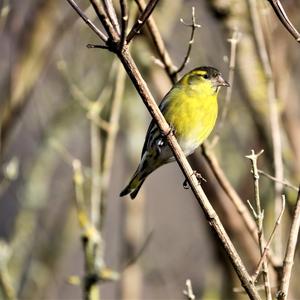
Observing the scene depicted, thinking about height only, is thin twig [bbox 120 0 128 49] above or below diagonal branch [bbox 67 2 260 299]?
above

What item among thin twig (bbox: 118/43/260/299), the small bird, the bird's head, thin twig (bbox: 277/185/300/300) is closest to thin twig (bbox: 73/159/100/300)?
the small bird

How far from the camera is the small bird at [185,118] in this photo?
394 cm

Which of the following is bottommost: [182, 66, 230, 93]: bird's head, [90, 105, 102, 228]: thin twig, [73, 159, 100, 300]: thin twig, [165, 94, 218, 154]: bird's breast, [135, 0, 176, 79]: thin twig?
[73, 159, 100, 300]: thin twig

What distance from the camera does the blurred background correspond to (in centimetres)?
453

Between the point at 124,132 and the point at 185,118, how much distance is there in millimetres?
2078

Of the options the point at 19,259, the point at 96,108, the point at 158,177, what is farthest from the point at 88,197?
the point at 158,177

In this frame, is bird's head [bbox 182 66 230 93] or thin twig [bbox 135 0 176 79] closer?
thin twig [bbox 135 0 176 79]

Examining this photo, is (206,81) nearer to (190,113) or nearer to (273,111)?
(190,113)

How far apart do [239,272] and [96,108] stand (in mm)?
2043

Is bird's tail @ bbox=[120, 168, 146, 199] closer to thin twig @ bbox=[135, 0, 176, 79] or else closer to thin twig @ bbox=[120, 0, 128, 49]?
thin twig @ bbox=[135, 0, 176, 79]

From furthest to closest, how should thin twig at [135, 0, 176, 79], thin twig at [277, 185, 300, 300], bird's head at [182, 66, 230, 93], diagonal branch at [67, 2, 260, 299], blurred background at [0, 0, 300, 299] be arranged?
blurred background at [0, 0, 300, 299] < bird's head at [182, 66, 230, 93] < thin twig at [135, 0, 176, 79] < thin twig at [277, 185, 300, 300] < diagonal branch at [67, 2, 260, 299]

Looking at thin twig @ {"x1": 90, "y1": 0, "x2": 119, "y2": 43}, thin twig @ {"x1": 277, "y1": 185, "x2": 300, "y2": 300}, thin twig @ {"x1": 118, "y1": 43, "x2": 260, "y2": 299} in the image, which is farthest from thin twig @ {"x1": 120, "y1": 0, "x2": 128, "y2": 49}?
thin twig @ {"x1": 277, "y1": 185, "x2": 300, "y2": 300}

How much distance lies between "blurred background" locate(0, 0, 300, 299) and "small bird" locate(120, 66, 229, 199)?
0.42 ft

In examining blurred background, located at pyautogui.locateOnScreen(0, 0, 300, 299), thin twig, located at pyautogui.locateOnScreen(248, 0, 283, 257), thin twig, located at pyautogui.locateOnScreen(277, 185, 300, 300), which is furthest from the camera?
blurred background, located at pyautogui.locateOnScreen(0, 0, 300, 299)
